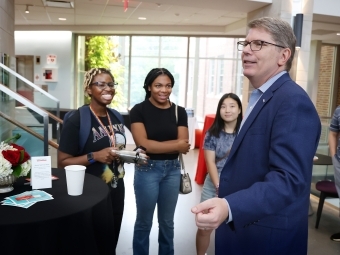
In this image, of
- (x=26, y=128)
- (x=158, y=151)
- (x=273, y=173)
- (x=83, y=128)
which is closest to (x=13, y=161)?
(x=83, y=128)

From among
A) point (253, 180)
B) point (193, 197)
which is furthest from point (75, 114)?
point (193, 197)

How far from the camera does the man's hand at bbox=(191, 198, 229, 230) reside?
37.4 inches

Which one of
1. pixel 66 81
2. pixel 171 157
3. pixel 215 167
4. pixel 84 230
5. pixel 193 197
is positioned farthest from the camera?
pixel 66 81

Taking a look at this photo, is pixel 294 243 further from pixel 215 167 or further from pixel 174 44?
pixel 174 44

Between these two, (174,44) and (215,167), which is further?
Answer: (174,44)

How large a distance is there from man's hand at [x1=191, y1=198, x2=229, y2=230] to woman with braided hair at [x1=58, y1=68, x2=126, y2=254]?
1.22m

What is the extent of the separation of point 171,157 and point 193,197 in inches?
93.5

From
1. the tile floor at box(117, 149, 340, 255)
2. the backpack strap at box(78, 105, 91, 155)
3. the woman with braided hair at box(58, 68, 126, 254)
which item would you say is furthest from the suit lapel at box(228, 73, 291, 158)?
the tile floor at box(117, 149, 340, 255)

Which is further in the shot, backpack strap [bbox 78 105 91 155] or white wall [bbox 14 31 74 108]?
white wall [bbox 14 31 74 108]

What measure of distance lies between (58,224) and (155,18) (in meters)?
7.82

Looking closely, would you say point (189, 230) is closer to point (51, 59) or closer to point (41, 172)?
point (41, 172)

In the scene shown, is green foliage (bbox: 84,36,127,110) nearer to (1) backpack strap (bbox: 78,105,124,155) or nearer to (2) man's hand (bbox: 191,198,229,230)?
(1) backpack strap (bbox: 78,105,124,155)

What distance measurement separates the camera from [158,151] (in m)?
2.40

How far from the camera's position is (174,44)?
38.6 ft
